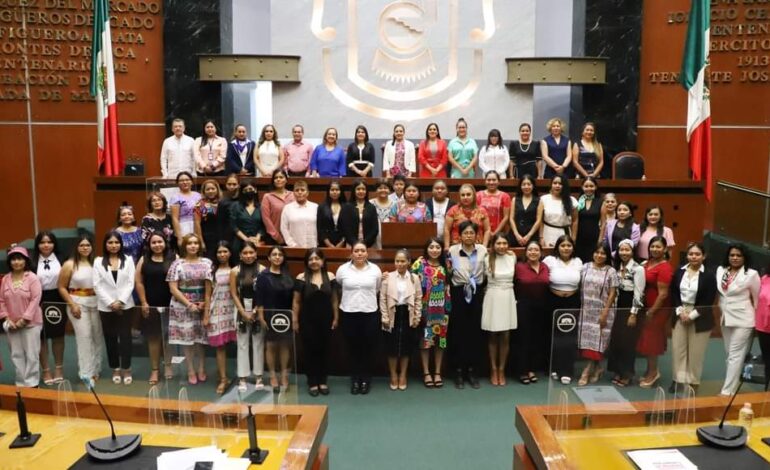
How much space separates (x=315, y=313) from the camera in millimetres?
6312

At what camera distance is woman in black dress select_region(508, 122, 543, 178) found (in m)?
8.33

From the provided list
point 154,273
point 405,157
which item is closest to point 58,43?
point 154,273

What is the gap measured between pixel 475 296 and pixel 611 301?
122cm

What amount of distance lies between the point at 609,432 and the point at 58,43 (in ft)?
31.1

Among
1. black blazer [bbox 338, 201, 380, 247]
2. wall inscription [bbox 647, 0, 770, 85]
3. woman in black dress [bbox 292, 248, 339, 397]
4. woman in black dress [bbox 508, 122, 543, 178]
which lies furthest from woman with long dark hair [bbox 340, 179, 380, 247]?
wall inscription [bbox 647, 0, 770, 85]

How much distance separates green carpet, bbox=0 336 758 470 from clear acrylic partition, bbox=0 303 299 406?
0.02 m

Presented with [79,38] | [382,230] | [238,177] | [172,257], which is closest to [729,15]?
[382,230]

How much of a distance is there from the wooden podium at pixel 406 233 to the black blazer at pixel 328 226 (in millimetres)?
460

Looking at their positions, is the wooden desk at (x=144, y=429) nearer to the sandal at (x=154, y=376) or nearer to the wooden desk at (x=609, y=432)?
the sandal at (x=154, y=376)

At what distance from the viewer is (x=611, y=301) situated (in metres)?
6.17

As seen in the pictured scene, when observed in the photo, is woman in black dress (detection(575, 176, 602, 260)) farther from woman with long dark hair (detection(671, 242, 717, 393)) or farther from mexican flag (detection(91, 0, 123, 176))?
mexican flag (detection(91, 0, 123, 176))

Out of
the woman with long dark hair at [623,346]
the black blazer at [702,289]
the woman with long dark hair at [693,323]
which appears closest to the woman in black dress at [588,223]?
the black blazer at [702,289]

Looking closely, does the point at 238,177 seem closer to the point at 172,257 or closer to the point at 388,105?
the point at 172,257

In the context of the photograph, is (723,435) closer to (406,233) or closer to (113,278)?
(406,233)
